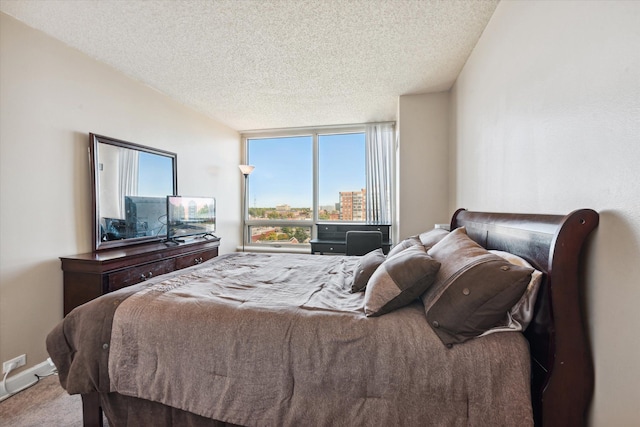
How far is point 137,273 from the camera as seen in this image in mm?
2535

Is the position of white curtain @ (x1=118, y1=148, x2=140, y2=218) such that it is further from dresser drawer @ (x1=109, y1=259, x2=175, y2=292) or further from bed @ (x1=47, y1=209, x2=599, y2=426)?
bed @ (x1=47, y1=209, x2=599, y2=426)

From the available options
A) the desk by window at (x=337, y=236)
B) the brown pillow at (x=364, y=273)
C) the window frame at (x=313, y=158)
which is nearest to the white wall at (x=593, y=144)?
the brown pillow at (x=364, y=273)

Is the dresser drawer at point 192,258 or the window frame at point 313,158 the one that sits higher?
the window frame at point 313,158

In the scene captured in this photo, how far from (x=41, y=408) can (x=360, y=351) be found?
2.18 meters

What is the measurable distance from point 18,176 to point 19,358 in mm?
1347

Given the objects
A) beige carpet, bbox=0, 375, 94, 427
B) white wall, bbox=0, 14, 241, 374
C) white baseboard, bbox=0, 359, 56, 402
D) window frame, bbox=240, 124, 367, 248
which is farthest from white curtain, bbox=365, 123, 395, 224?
white baseboard, bbox=0, 359, 56, 402

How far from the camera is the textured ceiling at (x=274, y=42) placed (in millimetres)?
1911

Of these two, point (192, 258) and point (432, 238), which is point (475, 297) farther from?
point (192, 258)

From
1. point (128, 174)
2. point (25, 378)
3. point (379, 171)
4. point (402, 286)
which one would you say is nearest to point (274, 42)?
point (128, 174)

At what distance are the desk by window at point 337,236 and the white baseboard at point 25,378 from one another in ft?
9.58

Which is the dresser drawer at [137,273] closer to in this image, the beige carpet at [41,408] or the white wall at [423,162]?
the beige carpet at [41,408]

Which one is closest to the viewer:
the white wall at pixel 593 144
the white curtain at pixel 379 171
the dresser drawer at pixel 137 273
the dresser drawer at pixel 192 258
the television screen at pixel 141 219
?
the white wall at pixel 593 144

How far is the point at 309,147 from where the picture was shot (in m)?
5.07

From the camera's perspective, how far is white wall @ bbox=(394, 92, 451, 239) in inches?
128
